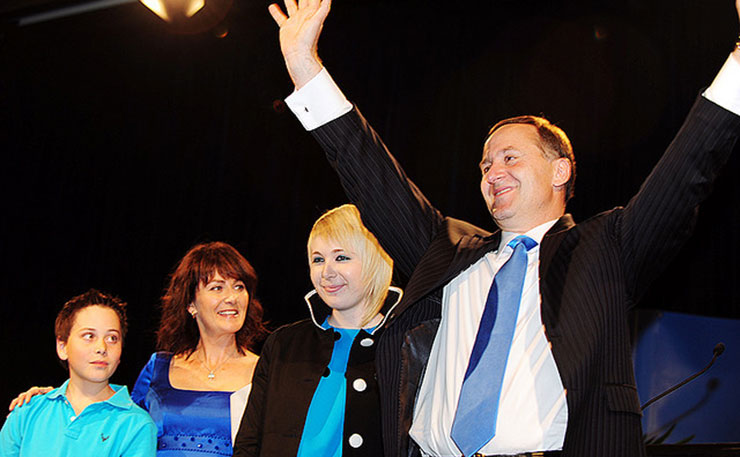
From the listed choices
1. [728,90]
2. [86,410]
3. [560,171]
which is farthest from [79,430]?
[728,90]

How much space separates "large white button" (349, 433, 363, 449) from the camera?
6.58ft

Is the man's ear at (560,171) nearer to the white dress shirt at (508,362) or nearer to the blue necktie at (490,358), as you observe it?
the white dress shirt at (508,362)

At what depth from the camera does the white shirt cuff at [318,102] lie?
165cm

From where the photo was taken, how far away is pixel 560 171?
71.4 inches

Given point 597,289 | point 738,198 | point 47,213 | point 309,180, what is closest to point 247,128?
point 309,180

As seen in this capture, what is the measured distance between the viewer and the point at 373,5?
16.2ft

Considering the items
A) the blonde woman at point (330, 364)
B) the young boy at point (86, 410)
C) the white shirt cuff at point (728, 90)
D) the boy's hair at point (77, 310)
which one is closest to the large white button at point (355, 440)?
the blonde woman at point (330, 364)

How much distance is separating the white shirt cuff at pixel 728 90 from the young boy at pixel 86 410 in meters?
2.05

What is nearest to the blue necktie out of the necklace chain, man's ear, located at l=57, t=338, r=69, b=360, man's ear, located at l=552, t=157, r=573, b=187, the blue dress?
man's ear, located at l=552, t=157, r=573, b=187

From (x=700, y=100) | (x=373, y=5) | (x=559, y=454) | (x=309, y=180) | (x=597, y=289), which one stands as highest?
(x=373, y=5)

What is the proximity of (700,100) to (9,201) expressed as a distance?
16.3 ft

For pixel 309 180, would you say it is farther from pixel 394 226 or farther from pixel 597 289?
pixel 597 289

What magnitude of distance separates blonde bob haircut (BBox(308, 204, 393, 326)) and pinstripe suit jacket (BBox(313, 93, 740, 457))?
48 centimetres

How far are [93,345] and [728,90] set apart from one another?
7.16 feet
